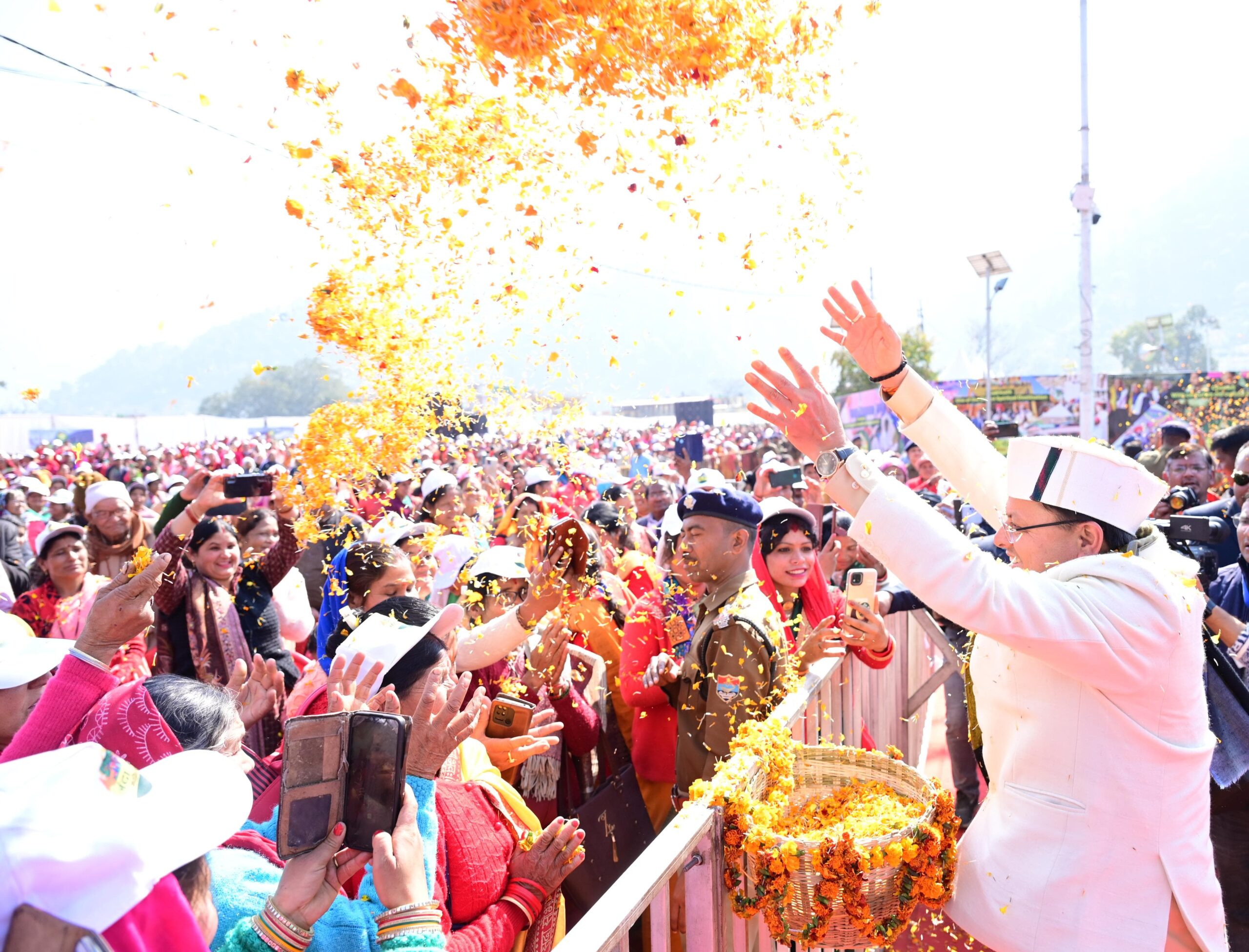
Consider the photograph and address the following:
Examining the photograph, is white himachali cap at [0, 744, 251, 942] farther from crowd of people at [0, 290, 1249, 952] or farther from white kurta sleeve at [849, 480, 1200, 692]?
white kurta sleeve at [849, 480, 1200, 692]

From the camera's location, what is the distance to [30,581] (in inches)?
269

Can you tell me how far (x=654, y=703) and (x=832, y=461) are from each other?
1.83 meters

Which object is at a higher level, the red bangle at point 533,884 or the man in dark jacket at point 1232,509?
the man in dark jacket at point 1232,509

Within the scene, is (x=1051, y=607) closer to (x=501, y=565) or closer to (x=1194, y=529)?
(x=1194, y=529)

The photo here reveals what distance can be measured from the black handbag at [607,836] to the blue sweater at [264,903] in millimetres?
1326

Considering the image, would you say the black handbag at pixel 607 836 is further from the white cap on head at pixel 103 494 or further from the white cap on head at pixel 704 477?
the white cap on head at pixel 103 494

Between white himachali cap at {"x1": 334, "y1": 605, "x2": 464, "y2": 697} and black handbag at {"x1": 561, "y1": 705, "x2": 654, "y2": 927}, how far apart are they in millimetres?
1191

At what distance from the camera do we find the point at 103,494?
6.98 metres

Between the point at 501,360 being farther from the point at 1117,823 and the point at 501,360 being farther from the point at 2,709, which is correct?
the point at 1117,823

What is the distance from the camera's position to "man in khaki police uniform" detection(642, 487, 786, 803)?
3.33 metres

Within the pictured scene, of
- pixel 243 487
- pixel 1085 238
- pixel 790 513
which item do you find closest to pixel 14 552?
pixel 243 487

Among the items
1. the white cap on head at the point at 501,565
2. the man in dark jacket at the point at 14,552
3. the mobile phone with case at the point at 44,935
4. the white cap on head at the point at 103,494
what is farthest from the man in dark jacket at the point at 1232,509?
the man in dark jacket at the point at 14,552

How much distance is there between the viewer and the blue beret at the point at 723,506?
380 centimetres

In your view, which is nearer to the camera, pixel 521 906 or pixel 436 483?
pixel 521 906
